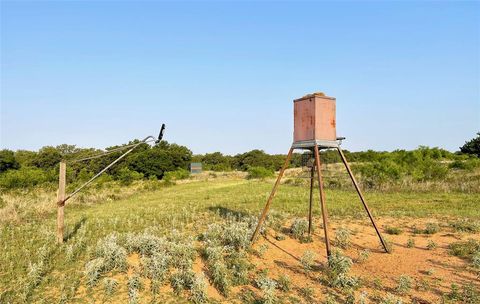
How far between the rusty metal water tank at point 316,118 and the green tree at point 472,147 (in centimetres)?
4163

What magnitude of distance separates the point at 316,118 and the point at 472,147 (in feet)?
143

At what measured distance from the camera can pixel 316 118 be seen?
8297 mm

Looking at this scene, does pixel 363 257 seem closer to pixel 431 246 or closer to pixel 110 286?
pixel 431 246

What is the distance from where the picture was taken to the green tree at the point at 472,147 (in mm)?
41391

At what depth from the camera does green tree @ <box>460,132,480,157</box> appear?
41.4m

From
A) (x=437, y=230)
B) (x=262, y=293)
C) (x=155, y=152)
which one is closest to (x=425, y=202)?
(x=437, y=230)

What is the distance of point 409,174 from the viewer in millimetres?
26516

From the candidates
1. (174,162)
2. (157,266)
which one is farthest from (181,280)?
(174,162)

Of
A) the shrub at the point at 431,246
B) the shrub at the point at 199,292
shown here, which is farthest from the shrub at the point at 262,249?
the shrub at the point at 431,246

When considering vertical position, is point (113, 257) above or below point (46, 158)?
below

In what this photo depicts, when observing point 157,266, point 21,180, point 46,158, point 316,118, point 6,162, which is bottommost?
point 157,266

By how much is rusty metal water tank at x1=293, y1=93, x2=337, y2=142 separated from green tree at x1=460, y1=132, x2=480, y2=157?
1639 inches

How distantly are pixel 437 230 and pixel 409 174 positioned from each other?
1746 centimetres

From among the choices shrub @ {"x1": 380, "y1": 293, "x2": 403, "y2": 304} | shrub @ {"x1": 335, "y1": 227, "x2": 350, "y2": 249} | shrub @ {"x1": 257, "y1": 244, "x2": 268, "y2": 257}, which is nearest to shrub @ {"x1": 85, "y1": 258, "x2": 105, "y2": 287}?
shrub @ {"x1": 257, "y1": 244, "x2": 268, "y2": 257}
